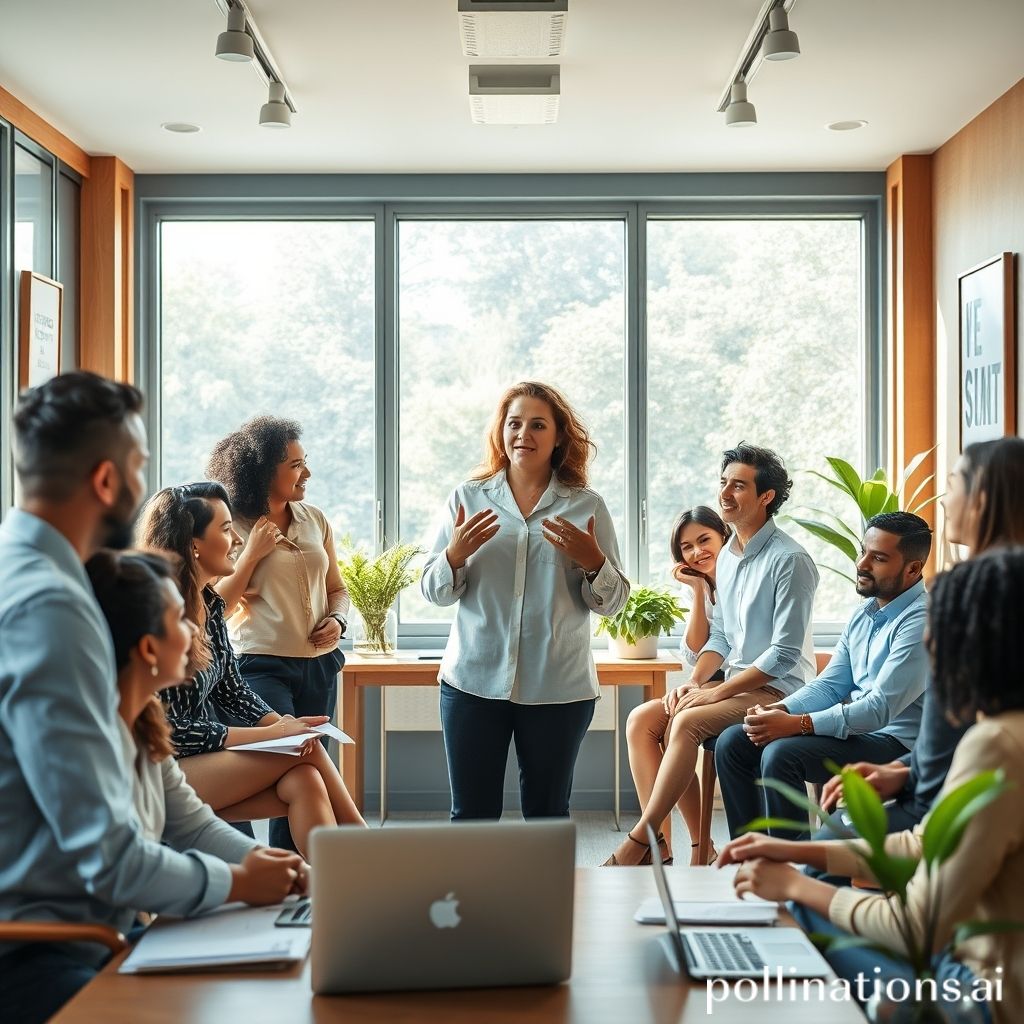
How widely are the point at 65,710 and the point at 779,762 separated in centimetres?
224

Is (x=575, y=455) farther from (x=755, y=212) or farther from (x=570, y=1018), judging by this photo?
(x=755, y=212)

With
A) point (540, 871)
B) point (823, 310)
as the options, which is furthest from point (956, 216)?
point (540, 871)

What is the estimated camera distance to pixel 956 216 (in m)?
4.61

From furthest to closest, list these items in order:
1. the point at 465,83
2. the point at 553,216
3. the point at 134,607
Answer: the point at 553,216, the point at 465,83, the point at 134,607

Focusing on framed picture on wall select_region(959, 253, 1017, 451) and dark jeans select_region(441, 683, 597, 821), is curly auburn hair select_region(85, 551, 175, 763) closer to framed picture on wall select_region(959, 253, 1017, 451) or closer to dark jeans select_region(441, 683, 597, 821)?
dark jeans select_region(441, 683, 597, 821)

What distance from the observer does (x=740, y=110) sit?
12.6ft

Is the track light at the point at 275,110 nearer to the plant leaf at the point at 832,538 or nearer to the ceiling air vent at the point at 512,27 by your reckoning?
the ceiling air vent at the point at 512,27

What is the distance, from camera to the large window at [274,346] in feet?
17.3

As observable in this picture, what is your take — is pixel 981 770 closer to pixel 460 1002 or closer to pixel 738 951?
pixel 738 951

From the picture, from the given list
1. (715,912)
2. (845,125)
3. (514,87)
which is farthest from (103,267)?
(715,912)

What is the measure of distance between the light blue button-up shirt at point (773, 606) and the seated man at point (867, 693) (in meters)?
0.18

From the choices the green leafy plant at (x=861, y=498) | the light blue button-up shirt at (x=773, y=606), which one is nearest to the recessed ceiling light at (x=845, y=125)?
the green leafy plant at (x=861, y=498)

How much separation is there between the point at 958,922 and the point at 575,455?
6.57ft

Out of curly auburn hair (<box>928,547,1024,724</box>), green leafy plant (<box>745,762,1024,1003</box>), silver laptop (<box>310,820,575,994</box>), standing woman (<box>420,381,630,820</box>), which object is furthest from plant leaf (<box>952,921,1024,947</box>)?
standing woman (<box>420,381,630,820</box>)
